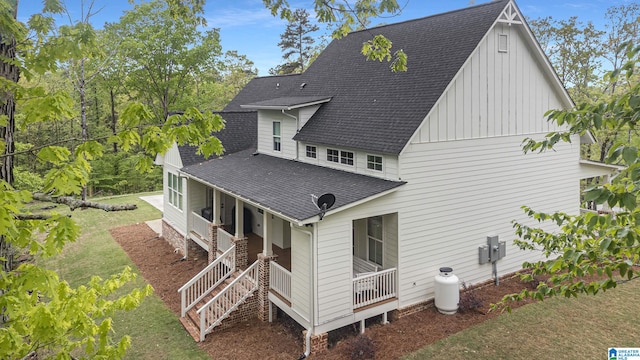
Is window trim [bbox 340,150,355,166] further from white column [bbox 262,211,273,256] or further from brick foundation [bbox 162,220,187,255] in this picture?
brick foundation [bbox 162,220,187,255]

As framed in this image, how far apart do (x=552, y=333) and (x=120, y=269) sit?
1432 centimetres

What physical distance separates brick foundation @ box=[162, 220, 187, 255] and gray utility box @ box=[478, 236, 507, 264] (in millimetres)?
10939

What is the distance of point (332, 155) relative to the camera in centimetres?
1291

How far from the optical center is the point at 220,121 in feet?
15.1

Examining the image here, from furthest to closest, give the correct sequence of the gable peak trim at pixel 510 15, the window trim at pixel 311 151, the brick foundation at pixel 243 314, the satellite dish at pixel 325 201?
the window trim at pixel 311 151
the gable peak trim at pixel 510 15
the brick foundation at pixel 243 314
the satellite dish at pixel 325 201

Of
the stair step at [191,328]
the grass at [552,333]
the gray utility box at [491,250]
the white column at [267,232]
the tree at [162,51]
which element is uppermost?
the tree at [162,51]

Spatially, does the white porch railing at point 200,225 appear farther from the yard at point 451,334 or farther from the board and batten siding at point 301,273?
the board and batten siding at point 301,273

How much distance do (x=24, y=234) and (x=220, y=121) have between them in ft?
7.02

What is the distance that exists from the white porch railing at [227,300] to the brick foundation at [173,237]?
224 inches

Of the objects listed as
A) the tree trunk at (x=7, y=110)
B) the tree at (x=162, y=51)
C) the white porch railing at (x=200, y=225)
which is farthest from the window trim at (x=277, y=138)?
the tree at (x=162, y=51)

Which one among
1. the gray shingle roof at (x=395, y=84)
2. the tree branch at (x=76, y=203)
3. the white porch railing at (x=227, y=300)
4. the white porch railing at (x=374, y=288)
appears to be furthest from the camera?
the gray shingle roof at (x=395, y=84)

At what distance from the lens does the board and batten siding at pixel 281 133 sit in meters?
14.9

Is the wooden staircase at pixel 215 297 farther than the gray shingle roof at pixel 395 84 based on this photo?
No

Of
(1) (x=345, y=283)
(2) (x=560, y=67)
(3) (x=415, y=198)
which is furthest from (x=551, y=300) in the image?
(2) (x=560, y=67)
